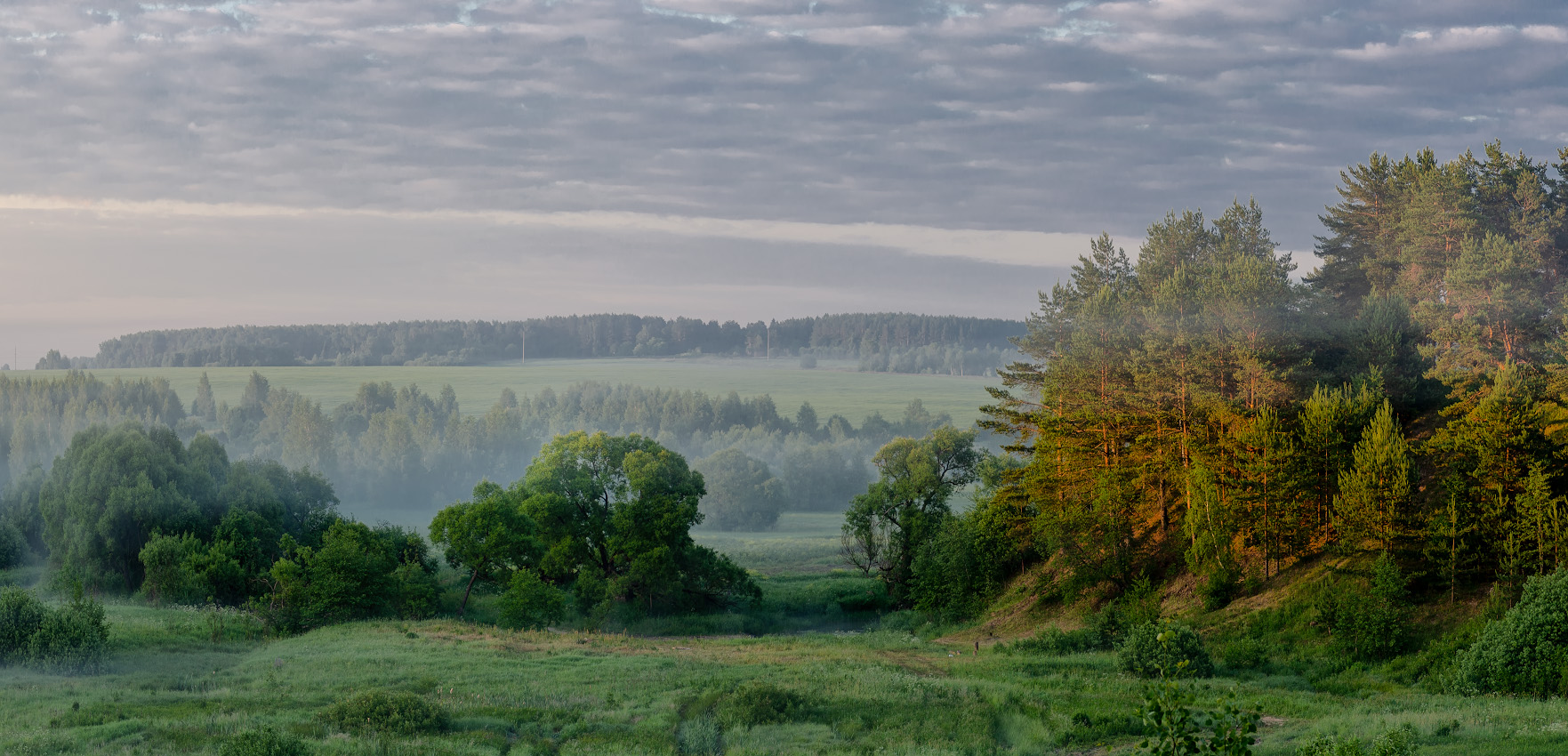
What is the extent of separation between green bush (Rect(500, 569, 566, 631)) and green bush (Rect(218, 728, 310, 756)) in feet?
102

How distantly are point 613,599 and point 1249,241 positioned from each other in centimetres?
4527

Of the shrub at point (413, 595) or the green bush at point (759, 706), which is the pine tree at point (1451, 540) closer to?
the green bush at point (759, 706)

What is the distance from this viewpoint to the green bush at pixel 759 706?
23453mm

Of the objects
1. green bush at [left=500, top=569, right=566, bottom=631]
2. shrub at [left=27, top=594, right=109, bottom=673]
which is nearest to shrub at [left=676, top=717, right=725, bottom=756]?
shrub at [left=27, top=594, right=109, bottom=673]

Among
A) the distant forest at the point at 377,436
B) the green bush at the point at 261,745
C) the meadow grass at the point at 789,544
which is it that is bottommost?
the meadow grass at the point at 789,544

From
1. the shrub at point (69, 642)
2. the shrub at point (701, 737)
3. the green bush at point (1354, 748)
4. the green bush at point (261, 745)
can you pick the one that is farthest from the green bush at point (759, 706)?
the shrub at point (69, 642)

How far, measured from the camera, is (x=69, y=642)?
2984cm

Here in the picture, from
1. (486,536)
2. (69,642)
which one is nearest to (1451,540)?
(486,536)

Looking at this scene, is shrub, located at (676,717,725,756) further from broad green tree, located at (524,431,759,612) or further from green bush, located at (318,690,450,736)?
broad green tree, located at (524,431,759,612)

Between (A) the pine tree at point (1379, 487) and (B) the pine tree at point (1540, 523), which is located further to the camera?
(A) the pine tree at point (1379, 487)

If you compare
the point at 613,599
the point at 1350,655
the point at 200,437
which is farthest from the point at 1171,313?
the point at 200,437

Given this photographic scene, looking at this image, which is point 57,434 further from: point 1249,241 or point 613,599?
point 1249,241

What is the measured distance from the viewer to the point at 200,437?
227ft

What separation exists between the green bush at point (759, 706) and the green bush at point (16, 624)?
858 inches
